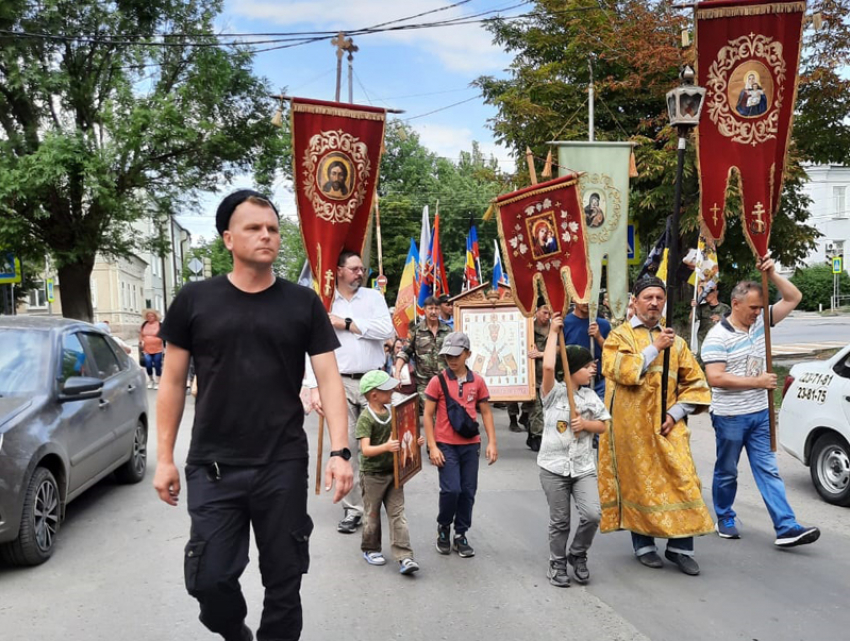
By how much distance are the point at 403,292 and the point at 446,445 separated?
32.9 feet

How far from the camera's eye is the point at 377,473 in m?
5.43

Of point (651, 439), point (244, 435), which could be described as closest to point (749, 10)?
point (651, 439)

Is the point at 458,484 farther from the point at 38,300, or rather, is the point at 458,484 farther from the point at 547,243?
the point at 38,300

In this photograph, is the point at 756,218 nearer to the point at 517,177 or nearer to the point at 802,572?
the point at 802,572

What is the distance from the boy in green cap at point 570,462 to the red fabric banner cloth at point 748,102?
1.97 m

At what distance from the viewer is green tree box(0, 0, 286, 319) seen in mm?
20453

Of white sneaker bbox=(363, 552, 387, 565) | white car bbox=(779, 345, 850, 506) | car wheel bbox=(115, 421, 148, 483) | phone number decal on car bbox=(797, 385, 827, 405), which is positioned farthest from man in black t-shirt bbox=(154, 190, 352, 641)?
phone number decal on car bbox=(797, 385, 827, 405)

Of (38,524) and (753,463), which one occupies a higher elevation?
(753,463)

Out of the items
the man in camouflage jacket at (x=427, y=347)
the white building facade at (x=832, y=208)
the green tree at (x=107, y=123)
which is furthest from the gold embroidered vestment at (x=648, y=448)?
the white building facade at (x=832, y=208)

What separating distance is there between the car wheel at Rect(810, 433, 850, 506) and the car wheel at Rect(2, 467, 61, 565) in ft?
20.5

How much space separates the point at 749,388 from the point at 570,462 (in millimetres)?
1564

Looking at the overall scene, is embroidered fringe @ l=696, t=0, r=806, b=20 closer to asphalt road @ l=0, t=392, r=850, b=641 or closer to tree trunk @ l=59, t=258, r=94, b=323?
asphalt road @ l=0, t=392, r=850, b=641

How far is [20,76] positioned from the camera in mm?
20938

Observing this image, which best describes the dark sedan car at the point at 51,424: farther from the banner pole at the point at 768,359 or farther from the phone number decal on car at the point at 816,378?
the phone number decal on car at the point at 816,378
